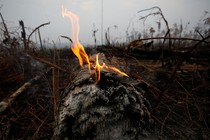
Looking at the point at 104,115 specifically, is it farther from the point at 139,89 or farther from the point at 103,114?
the point at 139,89

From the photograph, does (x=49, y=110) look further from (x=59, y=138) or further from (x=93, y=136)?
(x=93, y=136)

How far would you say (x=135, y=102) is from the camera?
46.0 inches

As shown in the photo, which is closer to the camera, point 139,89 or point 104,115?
point 104,115

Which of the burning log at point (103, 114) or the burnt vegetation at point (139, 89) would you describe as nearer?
the burning log at point (103, 114)

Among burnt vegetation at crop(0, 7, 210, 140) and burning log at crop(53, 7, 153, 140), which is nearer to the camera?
burning log at crop(53, 7, 153, 140)

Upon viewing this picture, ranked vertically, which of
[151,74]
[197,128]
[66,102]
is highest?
[66,102]

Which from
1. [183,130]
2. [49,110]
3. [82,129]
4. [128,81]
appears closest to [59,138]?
[82,129]

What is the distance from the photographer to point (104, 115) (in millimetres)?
1085

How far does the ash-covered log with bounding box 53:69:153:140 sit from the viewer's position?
1.07 meters

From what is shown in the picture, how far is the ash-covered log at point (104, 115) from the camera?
42.2 inches

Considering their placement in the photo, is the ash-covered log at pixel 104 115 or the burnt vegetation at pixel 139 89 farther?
the burnt vegetation at pixel 139 89

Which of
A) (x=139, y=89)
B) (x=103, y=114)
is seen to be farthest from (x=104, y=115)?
(x=139, y=89)

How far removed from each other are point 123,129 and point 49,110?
1749mm

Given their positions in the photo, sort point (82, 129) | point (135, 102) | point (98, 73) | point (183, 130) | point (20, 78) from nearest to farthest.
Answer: point (82, 129)
point (135, 102)
point (98, 73)
point (183, 130)
point (20, 78)
